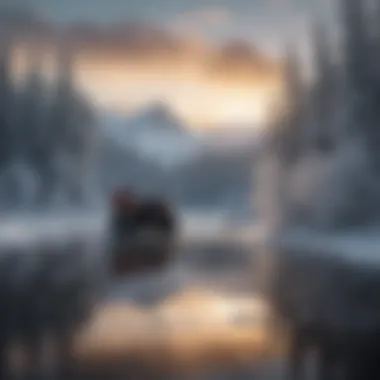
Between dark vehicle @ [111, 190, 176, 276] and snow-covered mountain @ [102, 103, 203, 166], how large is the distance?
97 mm

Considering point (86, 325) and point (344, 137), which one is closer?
point (86, 325)

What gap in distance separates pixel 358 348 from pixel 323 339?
2.5 inches

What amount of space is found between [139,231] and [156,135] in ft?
0.64

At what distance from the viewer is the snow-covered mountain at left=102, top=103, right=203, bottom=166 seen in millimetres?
1448

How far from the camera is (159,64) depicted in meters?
1.47

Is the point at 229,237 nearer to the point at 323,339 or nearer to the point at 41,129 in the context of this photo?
the point at 323,339

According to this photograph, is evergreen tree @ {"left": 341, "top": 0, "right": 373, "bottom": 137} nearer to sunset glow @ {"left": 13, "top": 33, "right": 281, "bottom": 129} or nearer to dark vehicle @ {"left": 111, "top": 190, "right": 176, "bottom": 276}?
sunset glow @ {"left": 13, "top": 33, "right": 281, "bottom": 129}

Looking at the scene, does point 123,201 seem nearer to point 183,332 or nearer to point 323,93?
point 183,332

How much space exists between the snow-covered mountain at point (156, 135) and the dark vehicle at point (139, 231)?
0.32ft

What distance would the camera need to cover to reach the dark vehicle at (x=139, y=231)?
1.42m

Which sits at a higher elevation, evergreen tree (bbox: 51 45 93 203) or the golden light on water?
evergreen tree (bbox: 51 45 93 203)

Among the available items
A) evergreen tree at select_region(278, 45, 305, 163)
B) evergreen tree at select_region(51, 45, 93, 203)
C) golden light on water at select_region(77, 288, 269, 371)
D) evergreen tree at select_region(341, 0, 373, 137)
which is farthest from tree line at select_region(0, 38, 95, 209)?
evergreen tree at select_region(341, 0, 373, 137)

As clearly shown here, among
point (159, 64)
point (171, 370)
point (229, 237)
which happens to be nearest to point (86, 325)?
point (171, 370)

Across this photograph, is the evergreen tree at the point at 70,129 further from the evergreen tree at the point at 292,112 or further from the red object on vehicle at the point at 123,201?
the evergreen tree at the point at 292,112
